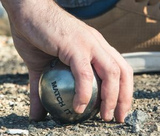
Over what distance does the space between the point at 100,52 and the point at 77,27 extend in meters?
0.16

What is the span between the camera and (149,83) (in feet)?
11.3

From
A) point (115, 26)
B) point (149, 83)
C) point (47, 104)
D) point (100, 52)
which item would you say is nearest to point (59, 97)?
point (47, 104)

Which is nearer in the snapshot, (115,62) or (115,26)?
(115,62)

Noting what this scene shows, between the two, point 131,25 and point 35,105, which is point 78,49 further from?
point 131,25

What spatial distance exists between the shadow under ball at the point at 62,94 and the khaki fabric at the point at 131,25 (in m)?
1.40

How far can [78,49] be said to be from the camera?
2.17 meters

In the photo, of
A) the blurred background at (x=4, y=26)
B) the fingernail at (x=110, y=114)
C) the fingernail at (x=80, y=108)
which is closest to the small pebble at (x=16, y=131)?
the fingernail at (x=80, y=108)

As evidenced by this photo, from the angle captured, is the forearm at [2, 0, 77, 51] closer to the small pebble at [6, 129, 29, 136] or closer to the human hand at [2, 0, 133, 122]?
the human hand at [2, 0, 133, 122]

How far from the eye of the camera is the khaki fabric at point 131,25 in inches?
145

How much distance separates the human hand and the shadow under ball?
4 centimetres

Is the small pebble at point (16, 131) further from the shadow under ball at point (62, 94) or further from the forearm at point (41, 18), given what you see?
the forearm at point (41, 18)

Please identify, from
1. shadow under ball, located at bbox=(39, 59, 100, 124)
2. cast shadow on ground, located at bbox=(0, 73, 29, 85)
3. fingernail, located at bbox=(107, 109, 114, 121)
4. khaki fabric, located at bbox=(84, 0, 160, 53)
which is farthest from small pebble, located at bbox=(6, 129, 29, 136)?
khaki fabric, located at bbox=(84, 0, 160, 53)

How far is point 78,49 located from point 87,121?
1.44ft

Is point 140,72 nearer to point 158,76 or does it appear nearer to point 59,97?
point 158,76
